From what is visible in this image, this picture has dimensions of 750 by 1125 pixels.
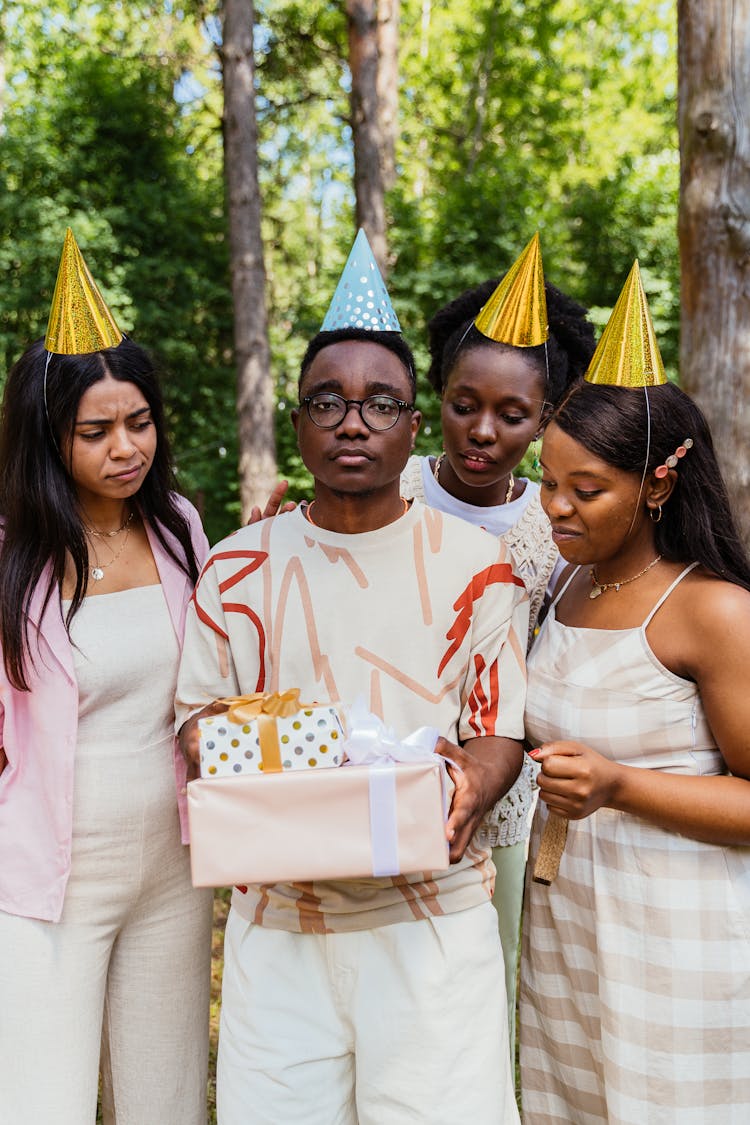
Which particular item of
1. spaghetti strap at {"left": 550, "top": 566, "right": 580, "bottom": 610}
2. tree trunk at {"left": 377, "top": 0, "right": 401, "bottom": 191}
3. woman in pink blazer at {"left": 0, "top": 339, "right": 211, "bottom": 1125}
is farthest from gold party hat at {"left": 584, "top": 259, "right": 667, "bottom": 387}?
tree trunk at {"left": 377, "top": 0, "right": 401, "bottom": 191}

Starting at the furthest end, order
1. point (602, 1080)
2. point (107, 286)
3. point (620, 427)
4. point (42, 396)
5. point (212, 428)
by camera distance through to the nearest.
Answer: point (212, 428)
point (107, 286)
point (42, 396)
point (602, 1080)
point (620, 427)

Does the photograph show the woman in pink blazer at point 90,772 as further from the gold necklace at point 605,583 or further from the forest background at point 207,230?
the forest background at point 207,230

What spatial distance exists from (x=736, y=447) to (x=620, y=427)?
5.42 feet

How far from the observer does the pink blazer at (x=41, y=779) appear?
2270 mm

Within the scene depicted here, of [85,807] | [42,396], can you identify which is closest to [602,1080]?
[85,807]

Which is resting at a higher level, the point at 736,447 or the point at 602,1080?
the point at 736,447

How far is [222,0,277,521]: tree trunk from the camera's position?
991 centimetres

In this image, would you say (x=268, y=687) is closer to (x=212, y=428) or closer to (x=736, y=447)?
(x=736, y=447)

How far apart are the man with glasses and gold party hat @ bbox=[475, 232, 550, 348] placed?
651 mm

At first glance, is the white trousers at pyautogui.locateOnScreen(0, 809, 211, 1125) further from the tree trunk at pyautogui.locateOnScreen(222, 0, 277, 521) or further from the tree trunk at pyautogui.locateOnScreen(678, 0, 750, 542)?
the tree trunk at pyautogui.locateOnScreen(222, 0, 277, 521)

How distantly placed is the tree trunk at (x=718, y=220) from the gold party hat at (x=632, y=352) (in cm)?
150

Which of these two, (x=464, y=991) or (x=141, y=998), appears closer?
(x=464, y=991)

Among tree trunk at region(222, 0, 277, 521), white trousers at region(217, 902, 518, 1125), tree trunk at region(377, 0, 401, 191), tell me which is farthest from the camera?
tree trunk at region(377, 0, 401, 191)

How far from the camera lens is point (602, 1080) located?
2230mm
